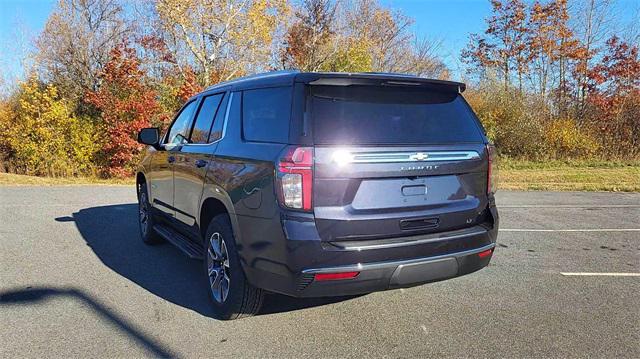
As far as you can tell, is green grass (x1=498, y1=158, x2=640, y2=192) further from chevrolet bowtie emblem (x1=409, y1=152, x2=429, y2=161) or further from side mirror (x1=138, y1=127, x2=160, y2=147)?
chevrolet bowtie emblem (x1=409, y1=152, x2=429, y2=161)

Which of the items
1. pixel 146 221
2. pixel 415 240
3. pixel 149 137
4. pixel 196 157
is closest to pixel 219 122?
pixel 196 157

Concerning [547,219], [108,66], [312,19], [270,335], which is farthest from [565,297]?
[312,19]

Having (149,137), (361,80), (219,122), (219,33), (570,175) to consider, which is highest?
(219,33)

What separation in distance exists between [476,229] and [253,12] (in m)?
20.0

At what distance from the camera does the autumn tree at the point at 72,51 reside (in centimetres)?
1900

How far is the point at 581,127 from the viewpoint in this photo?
842 inches

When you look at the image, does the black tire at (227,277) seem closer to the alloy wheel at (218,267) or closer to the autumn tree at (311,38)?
the alloy wheel at (218,267)

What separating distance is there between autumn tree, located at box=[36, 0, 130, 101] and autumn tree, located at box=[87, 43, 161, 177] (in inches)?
66.4

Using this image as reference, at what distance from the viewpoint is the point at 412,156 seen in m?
3.30

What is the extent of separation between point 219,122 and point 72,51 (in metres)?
18.0

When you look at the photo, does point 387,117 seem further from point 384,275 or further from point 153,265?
point 153,265

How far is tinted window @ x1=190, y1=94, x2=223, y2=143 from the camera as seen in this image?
179 inches

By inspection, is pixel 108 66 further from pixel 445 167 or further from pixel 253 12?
pixel 445 167

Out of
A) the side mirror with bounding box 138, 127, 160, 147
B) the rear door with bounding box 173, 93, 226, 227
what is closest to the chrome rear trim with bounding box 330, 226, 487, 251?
the rear door with bounding box 173, 93, 226, 227
